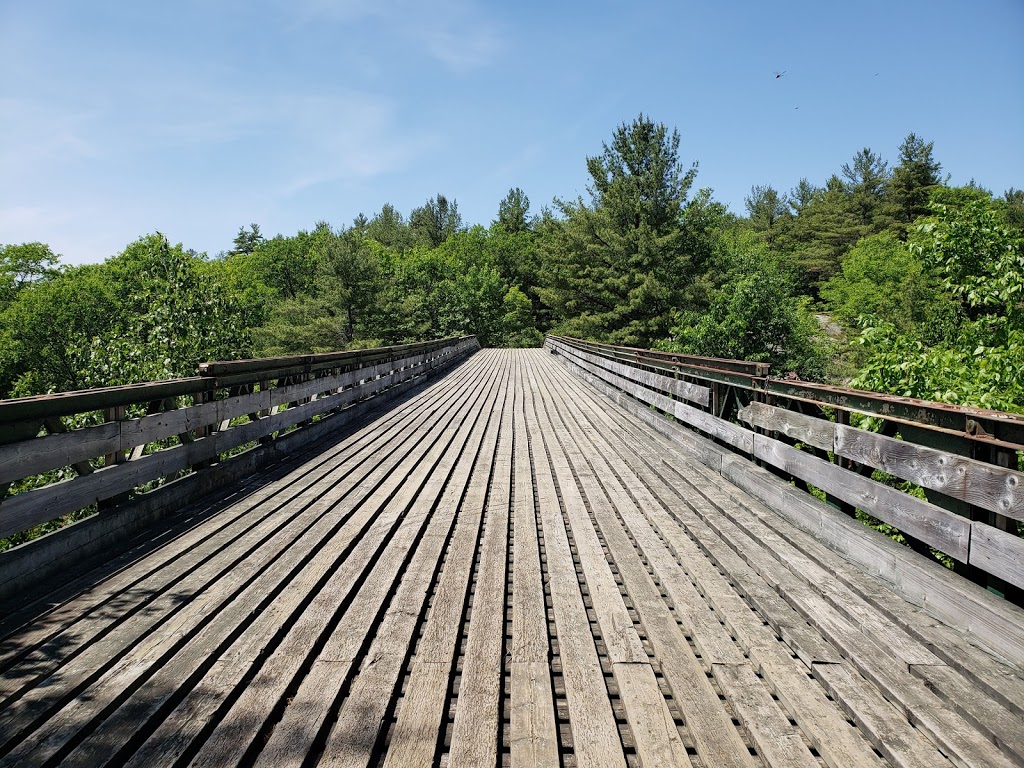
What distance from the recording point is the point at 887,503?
3.34m

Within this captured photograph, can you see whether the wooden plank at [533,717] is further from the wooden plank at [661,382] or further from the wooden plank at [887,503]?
the wooden plank at [661,382]

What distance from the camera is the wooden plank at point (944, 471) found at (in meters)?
2.47

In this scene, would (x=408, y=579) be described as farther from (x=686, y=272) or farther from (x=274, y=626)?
(x=686, y=272)

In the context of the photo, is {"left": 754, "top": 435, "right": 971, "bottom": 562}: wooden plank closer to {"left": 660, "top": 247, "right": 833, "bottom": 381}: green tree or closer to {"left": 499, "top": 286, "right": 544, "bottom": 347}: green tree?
{"left": 660, "top": 247, "right": 833, "bottom": 381}: green tree

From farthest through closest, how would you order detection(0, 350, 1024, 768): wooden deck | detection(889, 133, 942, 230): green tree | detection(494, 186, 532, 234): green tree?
detection(494, 186, 532, 234): green tree → detection(889, 133, 942, 230): green tree → detection(0, 350, 1024, 768): wooden deck

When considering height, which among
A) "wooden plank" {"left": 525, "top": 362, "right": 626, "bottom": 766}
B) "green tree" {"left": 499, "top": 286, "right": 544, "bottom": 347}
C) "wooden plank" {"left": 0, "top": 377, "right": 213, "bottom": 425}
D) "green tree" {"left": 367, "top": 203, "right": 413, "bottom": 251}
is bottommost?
"wooden plank" {"left": 525, "top": 362, "right": 626, "bottom": 766}

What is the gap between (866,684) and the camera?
239 cm

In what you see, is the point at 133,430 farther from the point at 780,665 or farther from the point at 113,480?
the point at 780,665

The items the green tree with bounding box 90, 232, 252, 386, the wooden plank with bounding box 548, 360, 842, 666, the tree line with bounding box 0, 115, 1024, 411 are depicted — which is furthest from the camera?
the green tree with bounding box 90, 232, 252, 386

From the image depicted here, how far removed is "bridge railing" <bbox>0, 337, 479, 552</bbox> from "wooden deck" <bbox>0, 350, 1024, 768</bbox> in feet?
1.59

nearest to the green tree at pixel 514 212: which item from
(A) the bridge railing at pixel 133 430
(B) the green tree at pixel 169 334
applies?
(B) the green tree at pixel 169 334

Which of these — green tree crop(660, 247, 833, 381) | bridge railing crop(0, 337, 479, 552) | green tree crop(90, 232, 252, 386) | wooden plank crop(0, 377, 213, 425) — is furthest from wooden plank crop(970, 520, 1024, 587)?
green tree crop(660, 247, 833, 381)

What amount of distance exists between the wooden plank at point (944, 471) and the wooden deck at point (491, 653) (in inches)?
25.2

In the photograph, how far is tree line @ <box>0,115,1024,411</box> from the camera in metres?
11.0
